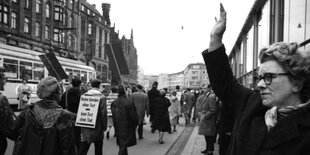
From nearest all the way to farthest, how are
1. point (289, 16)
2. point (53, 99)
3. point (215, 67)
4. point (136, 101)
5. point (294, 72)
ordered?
point (294, 72)
point (215, 67)
point (53, 99)
point (289, 16)
point (136, 101)

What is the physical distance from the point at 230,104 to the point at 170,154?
22.7 feet

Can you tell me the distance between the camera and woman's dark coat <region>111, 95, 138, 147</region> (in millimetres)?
7391

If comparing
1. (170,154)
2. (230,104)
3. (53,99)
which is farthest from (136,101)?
(230,104)

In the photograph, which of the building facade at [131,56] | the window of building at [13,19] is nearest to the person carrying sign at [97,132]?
the window of building at [13,19]

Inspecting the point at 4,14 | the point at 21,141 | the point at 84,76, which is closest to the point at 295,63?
the point at 21,141

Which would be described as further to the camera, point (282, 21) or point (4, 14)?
point (4, 14)

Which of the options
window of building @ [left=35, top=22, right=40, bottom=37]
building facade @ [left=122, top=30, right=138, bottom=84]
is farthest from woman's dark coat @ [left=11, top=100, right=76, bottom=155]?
building facade @ [left=122, top=30, right=138, bottom=84]

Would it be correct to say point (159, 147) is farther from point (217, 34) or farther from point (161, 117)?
point (217, 34)

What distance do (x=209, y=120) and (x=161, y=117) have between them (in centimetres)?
282

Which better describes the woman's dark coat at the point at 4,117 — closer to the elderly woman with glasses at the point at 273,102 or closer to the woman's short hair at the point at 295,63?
the elderly woman with glasses at the point at 273,102

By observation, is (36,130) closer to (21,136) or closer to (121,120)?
(21,136)

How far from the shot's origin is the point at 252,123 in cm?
197

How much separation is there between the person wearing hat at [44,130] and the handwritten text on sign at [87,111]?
3.04 m

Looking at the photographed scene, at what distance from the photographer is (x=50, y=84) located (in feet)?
12.8
